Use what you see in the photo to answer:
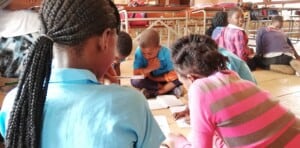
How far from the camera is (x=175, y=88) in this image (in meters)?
2.81

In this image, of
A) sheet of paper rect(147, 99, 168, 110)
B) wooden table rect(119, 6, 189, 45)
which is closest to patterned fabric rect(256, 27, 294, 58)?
wooden table rect(119, 6, 189, 45)

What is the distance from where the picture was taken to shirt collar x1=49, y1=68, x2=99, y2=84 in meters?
0.60

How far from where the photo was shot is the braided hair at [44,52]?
1.93 feet

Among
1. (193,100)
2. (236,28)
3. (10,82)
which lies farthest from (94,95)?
(236,28)

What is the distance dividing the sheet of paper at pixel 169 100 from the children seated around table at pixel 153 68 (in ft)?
0.27

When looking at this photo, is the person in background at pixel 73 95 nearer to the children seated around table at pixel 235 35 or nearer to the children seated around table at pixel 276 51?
the children seated around table at pixel 235 35

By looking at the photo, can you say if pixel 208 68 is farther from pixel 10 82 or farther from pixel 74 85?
pixel 10 82

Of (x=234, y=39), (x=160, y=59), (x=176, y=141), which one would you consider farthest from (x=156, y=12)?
(x=176, y=141)

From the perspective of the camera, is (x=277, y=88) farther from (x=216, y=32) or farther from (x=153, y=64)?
(x=153, y=64)

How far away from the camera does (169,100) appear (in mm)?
2604

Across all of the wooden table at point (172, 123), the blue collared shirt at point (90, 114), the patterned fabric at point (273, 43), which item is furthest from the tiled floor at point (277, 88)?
the blue collared shirt at point (90, 114)

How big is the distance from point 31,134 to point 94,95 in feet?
0.45

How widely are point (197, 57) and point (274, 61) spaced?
305cm

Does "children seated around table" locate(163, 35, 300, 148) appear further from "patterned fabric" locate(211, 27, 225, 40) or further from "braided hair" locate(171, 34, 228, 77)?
"patterned fabric" locate(211, 27, 225, 40)
